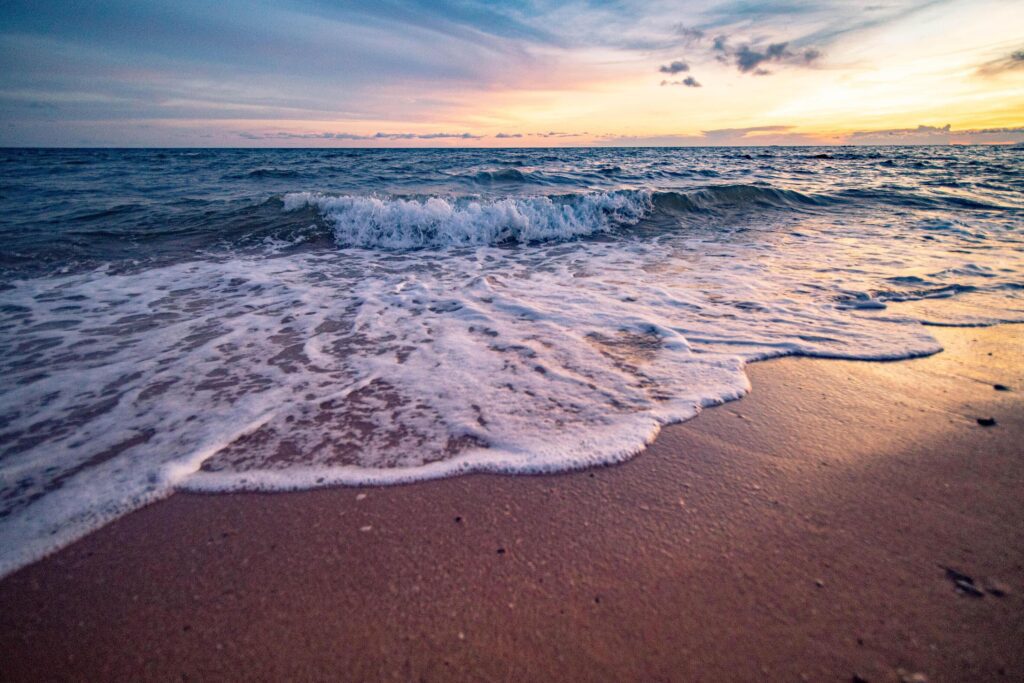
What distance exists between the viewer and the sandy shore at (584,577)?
129 cm

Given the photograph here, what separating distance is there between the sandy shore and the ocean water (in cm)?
23

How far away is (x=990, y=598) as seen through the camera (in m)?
1.43

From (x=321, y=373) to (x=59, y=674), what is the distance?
1.96 meters

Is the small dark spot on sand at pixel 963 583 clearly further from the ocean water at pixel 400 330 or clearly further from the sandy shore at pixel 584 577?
the ocean water at pixel 400 330

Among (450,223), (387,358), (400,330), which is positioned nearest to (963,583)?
(387,358)

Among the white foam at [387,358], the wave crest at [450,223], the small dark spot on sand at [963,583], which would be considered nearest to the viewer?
the small dark spot on sand at [963,583]

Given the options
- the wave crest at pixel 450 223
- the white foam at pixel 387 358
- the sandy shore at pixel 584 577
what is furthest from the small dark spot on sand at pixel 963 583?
the wave crest at pixel 450 223

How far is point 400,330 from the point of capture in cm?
388

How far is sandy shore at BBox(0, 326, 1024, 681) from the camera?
1293mm

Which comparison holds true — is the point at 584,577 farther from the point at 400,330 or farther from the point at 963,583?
the point at 400,330

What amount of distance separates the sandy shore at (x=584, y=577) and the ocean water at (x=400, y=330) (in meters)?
0.23

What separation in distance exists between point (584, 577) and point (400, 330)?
2.79 meters

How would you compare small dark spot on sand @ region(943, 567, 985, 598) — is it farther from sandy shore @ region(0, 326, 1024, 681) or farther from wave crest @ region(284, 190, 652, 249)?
wave crest @ region(284, 190, 652, 249)

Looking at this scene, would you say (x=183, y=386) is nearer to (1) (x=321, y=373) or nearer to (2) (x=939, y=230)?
(1) (x=321, y=373)
